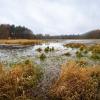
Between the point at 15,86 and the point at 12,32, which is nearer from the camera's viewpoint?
the point at 15,86

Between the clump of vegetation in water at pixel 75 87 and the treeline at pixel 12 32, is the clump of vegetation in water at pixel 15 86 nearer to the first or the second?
the clump of vegetation in water at pixel 75 87

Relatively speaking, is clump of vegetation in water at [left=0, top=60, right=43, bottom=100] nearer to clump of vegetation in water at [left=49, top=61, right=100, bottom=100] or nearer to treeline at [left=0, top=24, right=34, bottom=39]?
clump of vegetation in water at [left=49, top=61, right=100, bottom=100]

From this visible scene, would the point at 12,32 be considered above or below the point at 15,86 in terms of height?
above

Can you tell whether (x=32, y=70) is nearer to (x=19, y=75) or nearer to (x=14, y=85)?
(x=19, y=75)

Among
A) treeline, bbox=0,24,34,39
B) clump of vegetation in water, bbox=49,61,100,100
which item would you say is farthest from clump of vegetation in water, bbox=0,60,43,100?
treeline, bbox=0,24,34,39

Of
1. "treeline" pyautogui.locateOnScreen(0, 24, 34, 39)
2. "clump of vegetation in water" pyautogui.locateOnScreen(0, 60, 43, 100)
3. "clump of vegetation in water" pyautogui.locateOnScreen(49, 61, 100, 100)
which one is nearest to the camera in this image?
"clump of vegetation in water" pyautogui.locateOnScreen(0, 60, 43, 100)

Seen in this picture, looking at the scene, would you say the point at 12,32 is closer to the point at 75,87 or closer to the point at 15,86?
the point at 15,86

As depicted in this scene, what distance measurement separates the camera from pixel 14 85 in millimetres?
8281

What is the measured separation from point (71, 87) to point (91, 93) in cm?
73

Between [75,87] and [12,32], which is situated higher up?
[12,32]

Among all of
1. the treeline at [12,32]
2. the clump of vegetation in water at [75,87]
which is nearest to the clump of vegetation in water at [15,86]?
the clump of vegetation in water at [75,87]

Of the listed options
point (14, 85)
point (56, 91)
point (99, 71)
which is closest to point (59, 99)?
point (56, 91)

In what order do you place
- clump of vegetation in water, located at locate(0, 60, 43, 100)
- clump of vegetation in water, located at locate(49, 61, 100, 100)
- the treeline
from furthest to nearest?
1. the treeline
2. clump of vegetation in water, located at locate(49, 61, 100, 100)
3. clump of vegetation in water, located at locate(0, 60, 43, 100)

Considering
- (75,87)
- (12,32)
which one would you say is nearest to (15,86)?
(75,87)
